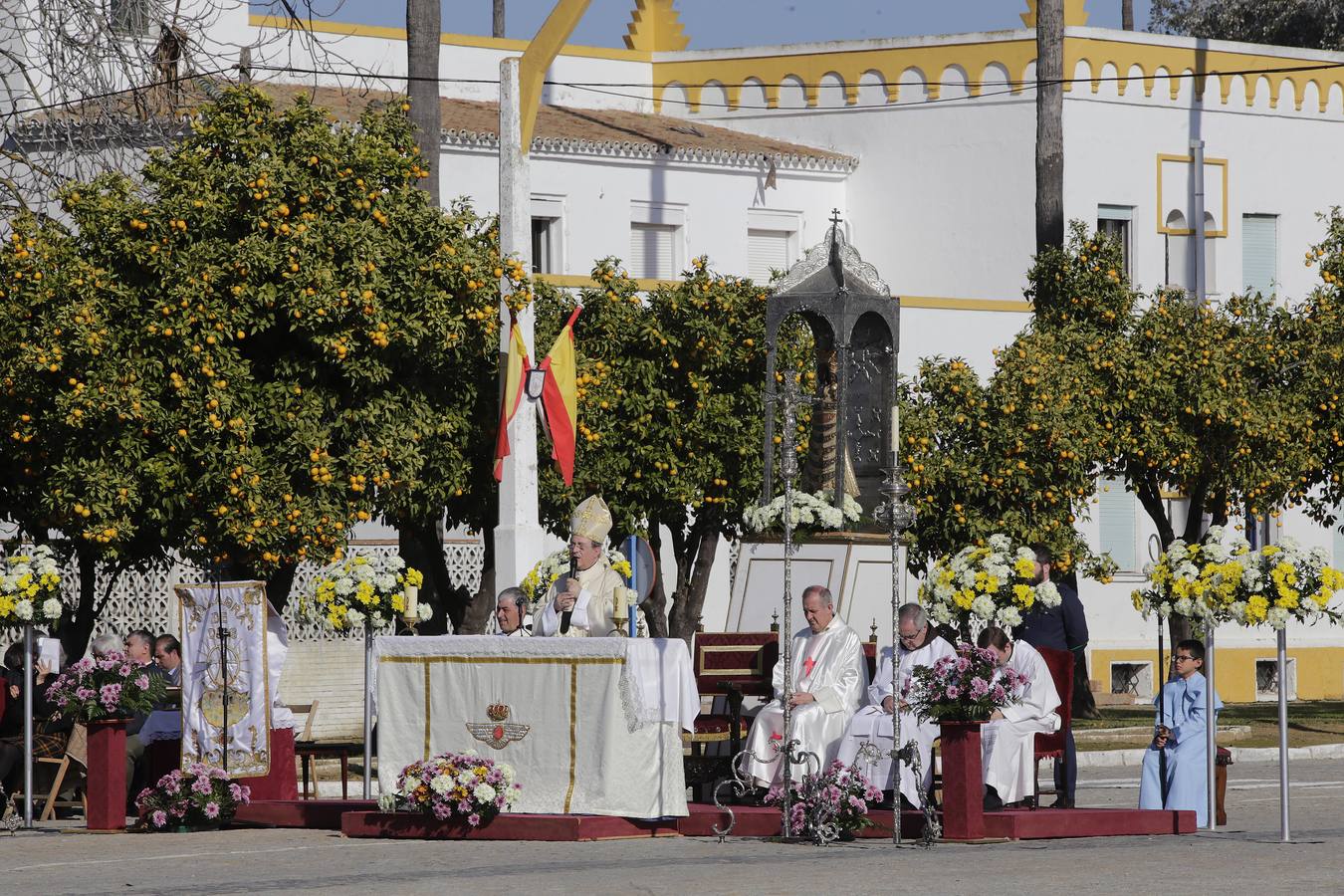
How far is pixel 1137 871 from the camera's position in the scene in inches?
507

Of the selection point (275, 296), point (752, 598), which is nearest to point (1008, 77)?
point (752, 598)

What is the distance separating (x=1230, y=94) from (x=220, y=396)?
23299 mm

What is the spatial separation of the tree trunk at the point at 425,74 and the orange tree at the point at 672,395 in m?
2.30

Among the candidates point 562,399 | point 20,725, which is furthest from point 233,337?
point 20,725

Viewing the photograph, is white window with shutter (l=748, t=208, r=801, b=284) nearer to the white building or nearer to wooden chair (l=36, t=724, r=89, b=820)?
the white building

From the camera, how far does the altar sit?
15000mm

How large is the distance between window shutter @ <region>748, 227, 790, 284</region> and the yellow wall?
7778mm

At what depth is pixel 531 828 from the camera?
15.0m

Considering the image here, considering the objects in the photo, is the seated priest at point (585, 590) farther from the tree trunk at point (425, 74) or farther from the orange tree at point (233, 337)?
the tree trunk at point (425, 74)

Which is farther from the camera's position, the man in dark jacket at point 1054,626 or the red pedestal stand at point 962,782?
the man in dark jacket at point 1054,626

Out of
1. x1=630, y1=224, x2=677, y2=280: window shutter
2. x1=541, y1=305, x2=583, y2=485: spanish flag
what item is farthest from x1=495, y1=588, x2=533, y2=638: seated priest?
x1=630, y1=224, x2=677, y2=280: window shutter

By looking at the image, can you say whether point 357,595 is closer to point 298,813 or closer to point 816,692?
point 298,813

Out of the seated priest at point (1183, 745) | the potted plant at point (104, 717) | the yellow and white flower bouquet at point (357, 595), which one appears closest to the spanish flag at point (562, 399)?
the yellow and white flower bouquet at point (357, 595)

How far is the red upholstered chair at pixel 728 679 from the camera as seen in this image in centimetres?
1650
